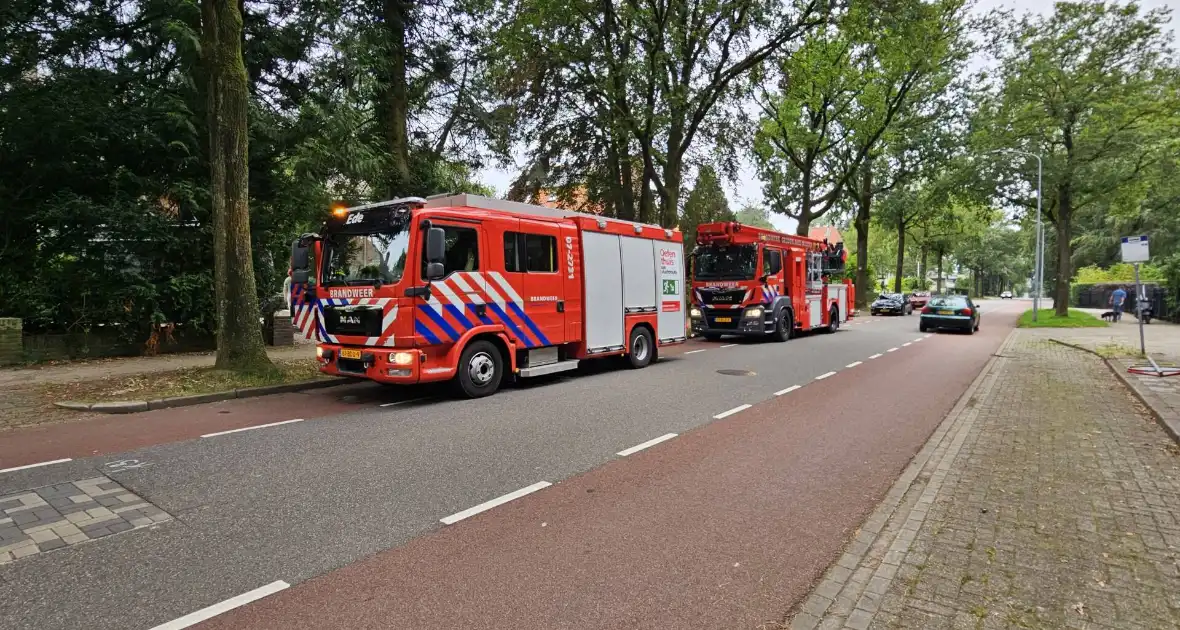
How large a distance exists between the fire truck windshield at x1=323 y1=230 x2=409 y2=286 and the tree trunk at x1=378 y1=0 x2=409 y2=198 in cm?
780

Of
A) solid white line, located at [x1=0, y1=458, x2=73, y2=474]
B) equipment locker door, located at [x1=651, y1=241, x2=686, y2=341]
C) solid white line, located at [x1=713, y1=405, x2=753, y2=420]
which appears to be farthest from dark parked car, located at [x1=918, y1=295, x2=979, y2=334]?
solid white line, located at [x1=0, y1=458, x2=73, y2=474]

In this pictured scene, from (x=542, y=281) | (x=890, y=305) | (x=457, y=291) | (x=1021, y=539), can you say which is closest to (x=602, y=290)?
(x=542, y=281)

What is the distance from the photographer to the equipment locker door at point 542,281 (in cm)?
949

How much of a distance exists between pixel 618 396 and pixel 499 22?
14.8 metres

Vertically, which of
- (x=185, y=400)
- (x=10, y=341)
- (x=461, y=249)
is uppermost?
(x=461, y=249)

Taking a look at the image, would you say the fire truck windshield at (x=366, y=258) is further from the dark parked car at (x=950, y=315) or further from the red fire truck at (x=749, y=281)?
the dark parked car at (x=950, y=315)

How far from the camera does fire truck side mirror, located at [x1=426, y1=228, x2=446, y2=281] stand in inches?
302

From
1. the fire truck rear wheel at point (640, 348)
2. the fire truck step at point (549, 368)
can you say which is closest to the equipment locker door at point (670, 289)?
the fire truck rear wheel at point (640, 348)

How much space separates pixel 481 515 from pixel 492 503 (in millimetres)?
230

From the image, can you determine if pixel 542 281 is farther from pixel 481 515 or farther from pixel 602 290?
pixel 481 515

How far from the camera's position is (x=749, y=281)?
16.3 m

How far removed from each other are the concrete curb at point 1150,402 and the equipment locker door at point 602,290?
296 inches

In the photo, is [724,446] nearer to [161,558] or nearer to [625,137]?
[161,558]

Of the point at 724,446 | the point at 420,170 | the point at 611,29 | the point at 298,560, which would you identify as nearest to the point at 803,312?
the point at 611,29
